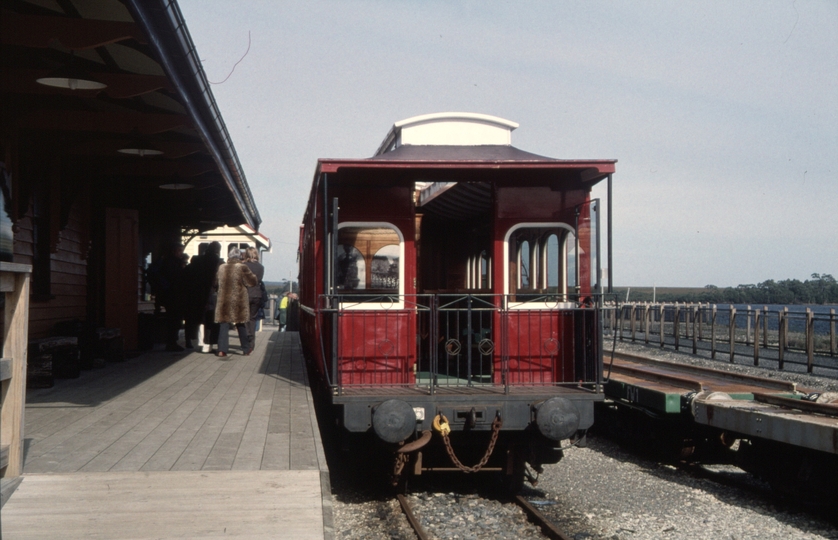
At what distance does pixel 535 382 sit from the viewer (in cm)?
775

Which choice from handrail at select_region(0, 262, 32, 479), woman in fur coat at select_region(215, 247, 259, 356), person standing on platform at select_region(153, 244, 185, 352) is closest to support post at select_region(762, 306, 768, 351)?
woman in fur coat at select_region(215, 247, 259, 356)

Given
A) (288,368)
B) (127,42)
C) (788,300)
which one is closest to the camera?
(127,42)

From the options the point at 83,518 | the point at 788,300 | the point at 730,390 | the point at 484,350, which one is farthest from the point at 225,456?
the point at 788,300

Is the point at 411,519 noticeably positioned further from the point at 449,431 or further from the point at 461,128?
the point at 461,128

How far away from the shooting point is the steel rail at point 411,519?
6.16m

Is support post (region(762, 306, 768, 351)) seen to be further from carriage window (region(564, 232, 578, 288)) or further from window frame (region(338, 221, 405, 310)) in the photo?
window frame (region(338, 221, 405, 310))

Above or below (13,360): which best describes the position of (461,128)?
above

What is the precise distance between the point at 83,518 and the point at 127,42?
415 cm

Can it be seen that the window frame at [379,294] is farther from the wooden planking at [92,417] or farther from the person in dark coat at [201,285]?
the person in dark coat at [201,285]

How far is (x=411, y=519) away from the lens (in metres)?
6.61

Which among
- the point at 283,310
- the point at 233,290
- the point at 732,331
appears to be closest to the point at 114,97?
the point at 233,290

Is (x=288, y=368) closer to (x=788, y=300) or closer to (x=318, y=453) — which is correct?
(x=318, y=453)

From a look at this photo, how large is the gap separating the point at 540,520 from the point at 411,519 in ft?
3.34

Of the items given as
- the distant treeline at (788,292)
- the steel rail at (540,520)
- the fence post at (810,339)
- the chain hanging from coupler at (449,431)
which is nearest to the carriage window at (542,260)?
the chain hanging from coupler at (449,431)
